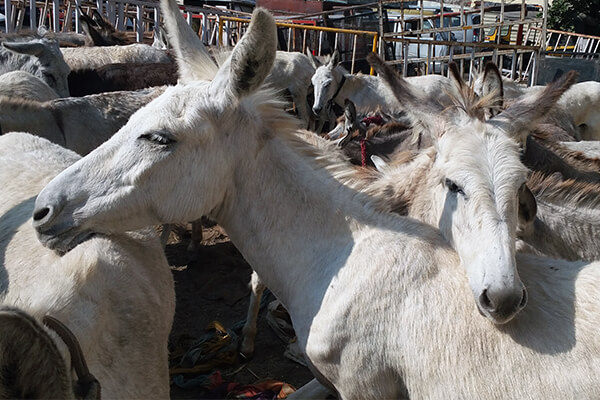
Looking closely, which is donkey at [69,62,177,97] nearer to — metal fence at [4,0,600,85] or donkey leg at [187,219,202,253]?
donkey leg at [187,219,202,253]

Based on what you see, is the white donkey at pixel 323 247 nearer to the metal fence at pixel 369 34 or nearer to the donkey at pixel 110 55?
the donkey at pixel 110 55

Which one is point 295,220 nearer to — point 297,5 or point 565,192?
point 565,192

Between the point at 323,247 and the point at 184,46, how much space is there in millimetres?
1252

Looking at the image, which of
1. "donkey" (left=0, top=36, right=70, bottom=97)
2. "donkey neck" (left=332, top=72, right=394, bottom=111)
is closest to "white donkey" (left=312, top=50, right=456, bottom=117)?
"donkey neck" (left=332, top=72, right=394, bottom=111)

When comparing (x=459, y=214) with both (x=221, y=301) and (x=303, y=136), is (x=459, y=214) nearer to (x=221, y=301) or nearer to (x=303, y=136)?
(x=303, y=136)

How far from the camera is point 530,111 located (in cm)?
276

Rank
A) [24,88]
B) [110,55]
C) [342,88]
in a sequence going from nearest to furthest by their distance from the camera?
[24,88] < [110,55] < [342,88]

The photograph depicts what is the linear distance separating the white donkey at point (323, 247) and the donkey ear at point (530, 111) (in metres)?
0.65

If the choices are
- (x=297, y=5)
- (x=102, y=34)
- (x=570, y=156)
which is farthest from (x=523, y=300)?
(x=297, y=5)

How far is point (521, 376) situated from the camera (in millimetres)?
2088

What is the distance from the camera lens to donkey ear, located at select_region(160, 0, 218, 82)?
286cm

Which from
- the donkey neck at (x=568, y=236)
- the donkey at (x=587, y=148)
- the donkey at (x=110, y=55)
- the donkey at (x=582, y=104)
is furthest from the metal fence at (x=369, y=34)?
the donkey neck at (x=568, y=236)

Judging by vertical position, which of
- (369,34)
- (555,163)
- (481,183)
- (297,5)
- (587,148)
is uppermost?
(481,183)

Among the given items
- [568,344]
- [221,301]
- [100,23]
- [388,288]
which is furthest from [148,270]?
[100,23]
